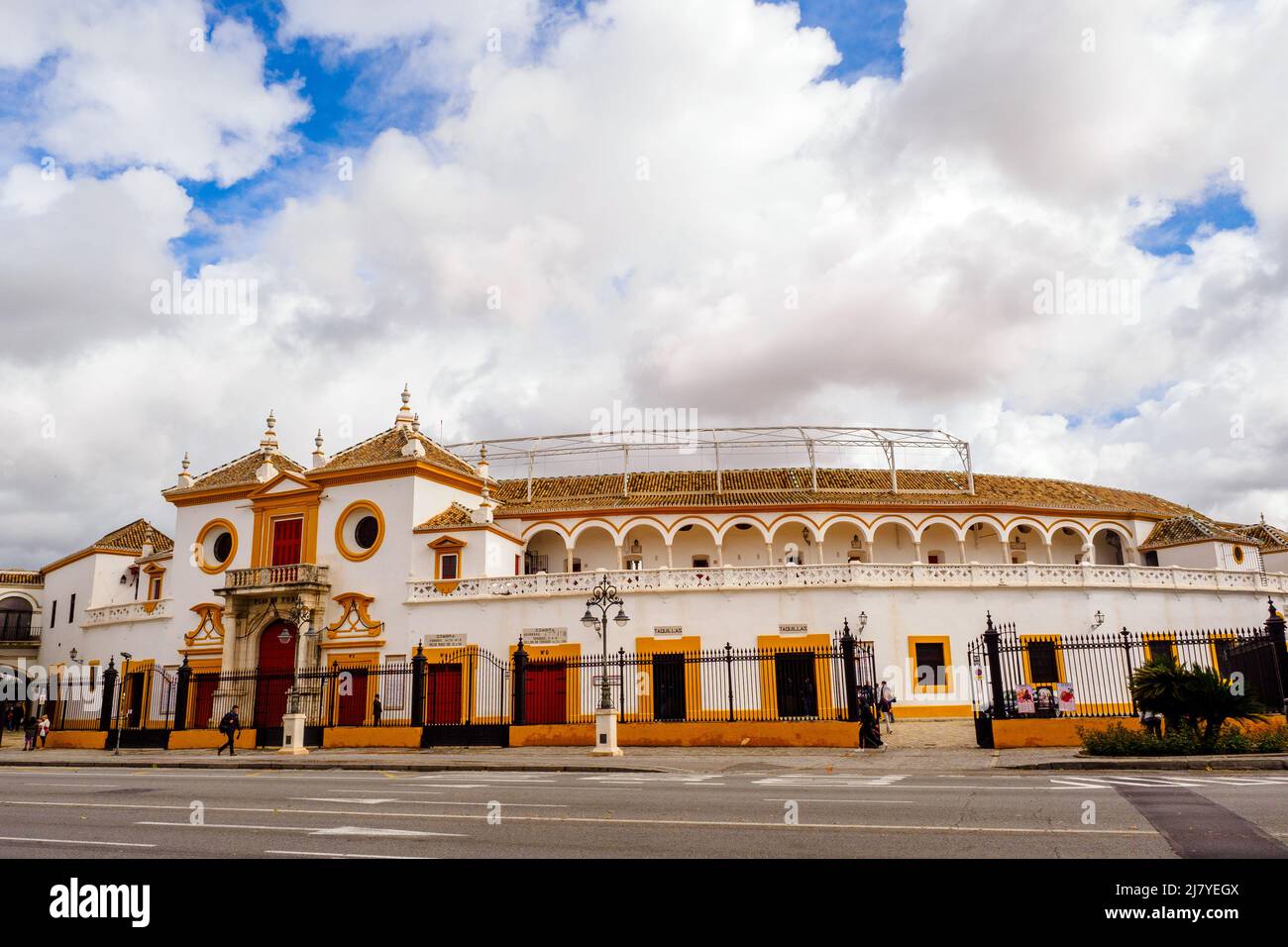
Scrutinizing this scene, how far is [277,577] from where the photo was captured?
33500 millimetres

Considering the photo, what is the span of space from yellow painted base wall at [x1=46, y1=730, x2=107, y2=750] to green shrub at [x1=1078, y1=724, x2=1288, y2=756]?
29.9m

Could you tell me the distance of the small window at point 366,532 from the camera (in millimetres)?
34000

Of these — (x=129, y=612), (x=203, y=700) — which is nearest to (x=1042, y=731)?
(x=203, y=700)

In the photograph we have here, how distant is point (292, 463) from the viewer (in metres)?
38.7

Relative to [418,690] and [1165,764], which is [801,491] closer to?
[418,690]

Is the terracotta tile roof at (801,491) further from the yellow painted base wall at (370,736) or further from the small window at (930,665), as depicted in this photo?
the yellow painted base wall at (370,736)

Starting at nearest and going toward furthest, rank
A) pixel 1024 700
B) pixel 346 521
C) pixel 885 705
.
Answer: pixel 1024 700 → pixel 885 705 → pixel 346 521

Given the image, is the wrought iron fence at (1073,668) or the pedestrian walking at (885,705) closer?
the wrought iron fence at (1073,668)

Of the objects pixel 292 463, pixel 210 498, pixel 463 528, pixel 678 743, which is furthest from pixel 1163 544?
pixel 210 498

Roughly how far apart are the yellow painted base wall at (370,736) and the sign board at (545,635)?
18.6 ft

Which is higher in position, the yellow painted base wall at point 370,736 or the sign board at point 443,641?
the sign board at point 443,641

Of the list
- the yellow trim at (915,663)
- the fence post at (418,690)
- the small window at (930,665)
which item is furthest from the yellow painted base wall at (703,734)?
the small window at (930,665)

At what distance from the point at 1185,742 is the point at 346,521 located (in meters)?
27.4

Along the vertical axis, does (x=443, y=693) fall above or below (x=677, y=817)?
above
